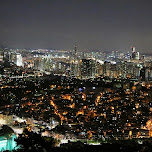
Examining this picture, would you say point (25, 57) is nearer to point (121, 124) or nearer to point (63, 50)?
point (63, 50)

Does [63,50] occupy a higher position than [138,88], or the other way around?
[63,50]

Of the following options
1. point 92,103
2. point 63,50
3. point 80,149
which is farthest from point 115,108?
point 63,50

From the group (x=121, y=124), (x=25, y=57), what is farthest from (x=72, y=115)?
(x=25, y=57)

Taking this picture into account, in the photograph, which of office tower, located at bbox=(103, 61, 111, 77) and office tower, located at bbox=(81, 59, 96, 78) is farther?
office tower, located at bbox=(103, 61, 111, 77)

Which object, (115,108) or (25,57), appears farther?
(25,57)

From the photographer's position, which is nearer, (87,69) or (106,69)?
(87,69)

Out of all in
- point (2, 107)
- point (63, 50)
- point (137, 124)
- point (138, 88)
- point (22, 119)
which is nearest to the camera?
point (22, 119)

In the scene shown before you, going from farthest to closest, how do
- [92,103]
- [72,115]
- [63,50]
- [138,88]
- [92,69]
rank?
[63,50], [92,69], [138,88], [92,103], [72,115]

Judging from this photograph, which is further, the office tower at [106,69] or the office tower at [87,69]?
the office tower at [106,69]

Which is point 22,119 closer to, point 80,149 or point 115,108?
point 80,149
